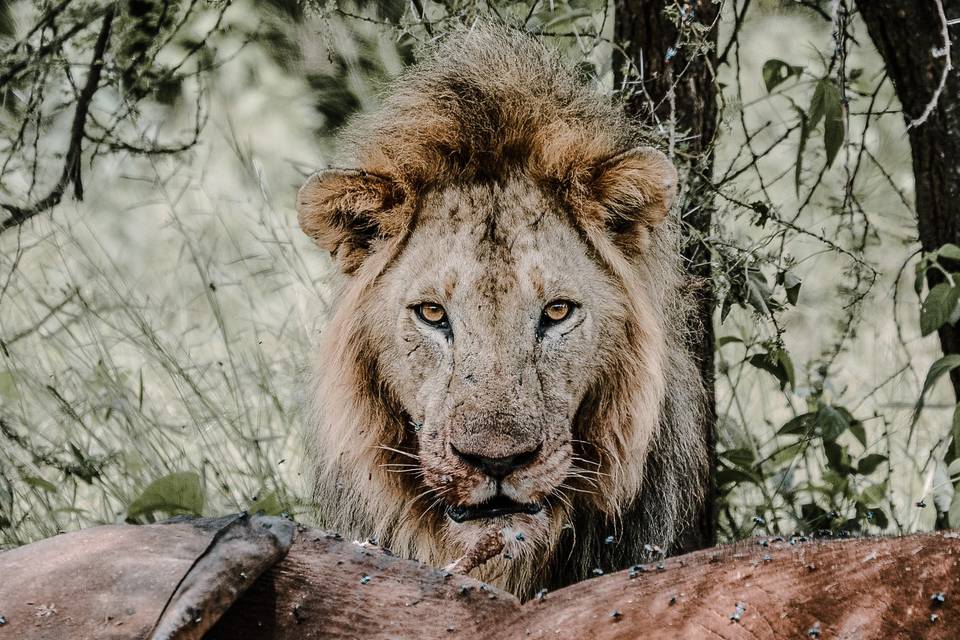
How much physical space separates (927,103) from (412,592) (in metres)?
2.58

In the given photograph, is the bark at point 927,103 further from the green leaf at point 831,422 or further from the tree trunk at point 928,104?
the green leaf at point 831,422

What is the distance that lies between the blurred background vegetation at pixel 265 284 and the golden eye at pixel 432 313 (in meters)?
0.70

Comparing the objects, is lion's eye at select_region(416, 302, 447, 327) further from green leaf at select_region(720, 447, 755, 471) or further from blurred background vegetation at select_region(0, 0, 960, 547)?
green leaf at select_region(720, 447, 755, 471)

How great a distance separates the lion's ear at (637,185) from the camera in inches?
118

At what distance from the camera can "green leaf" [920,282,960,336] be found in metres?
3.32

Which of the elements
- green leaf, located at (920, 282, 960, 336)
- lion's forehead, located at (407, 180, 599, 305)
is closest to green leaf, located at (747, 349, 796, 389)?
green leaf, located at (920, 282, 960, 336)

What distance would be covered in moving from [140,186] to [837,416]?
4114 millimetres

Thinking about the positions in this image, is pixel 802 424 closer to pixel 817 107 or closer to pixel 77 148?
pixel 817 107

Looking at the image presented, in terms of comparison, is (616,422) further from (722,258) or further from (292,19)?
(292,19)

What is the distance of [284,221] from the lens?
16.1ft

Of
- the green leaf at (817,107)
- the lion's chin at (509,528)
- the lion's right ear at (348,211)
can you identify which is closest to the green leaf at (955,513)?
the lion's chin at (509,528)

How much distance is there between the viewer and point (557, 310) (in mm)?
2920

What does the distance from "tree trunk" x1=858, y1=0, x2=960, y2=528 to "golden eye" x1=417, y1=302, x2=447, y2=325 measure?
1.69 meters

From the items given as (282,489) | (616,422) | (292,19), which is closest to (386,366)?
(616,422)
